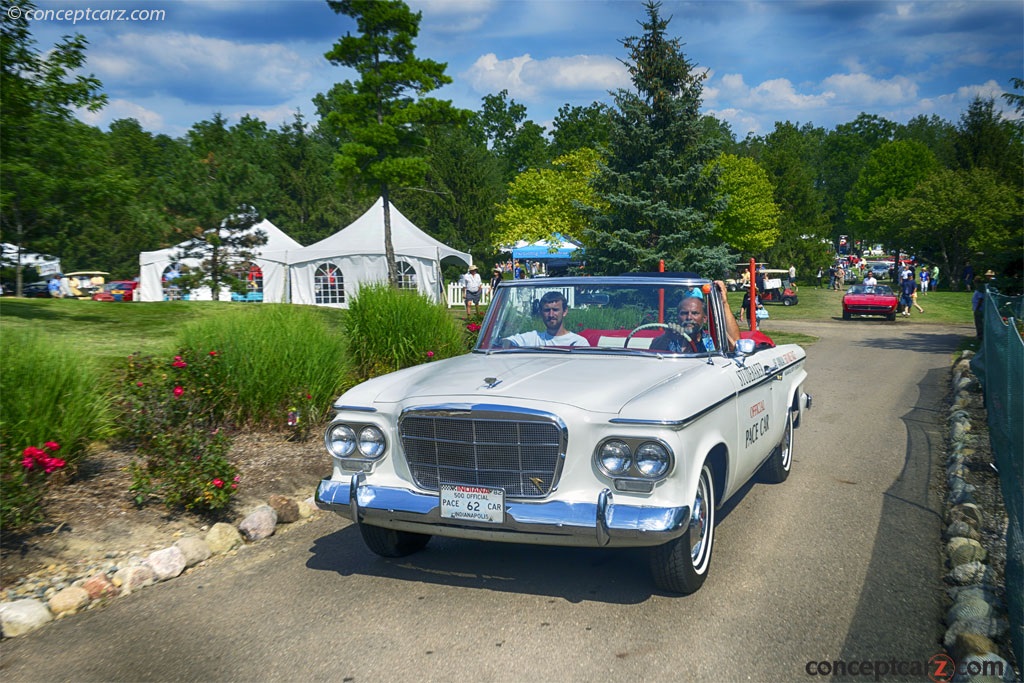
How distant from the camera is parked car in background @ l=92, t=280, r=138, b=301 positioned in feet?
136

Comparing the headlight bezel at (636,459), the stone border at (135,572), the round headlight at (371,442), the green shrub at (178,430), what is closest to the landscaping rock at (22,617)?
the stone border at (135,572)

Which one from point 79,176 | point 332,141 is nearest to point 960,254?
point 79,176

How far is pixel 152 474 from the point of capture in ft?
21.0

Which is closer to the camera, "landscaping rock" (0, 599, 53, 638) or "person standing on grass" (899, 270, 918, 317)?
"landscaping rock" (0, 599, 53, 638)

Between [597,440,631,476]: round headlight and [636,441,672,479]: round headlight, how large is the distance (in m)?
0.07

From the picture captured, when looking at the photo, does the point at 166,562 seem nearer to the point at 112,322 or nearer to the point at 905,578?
the point at 905,578

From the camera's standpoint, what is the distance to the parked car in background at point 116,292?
1630 inches

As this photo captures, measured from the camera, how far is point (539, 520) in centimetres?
450

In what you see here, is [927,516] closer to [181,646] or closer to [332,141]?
[181,646]

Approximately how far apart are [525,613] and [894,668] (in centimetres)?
180

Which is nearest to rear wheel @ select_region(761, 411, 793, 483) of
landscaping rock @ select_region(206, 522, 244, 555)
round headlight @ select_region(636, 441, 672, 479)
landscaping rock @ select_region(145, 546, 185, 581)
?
round headlight @ select_region(636, 441, 672, 479)

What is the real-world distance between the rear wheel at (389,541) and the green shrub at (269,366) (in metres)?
3.23

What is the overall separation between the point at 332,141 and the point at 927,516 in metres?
98.0

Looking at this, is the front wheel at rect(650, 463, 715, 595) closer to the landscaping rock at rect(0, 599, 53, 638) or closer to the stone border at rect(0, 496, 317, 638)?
the stone border at rect(0, 496, 317, 638)
